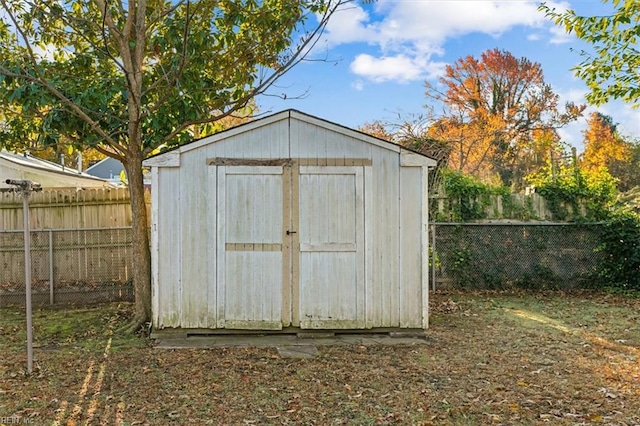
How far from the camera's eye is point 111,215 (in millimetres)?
8023

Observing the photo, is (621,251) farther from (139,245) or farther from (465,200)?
(139,245)

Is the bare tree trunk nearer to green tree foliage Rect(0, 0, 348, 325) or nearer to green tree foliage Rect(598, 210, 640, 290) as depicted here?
green tree foliage Rect(0, 0, 348, 325)

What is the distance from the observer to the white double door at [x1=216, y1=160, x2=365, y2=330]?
5535 mm

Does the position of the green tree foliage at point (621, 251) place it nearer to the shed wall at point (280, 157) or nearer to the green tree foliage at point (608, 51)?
the green tree foliage at point (608, 51)

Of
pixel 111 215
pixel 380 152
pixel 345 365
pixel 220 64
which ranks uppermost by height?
Answer: pixel 220 64

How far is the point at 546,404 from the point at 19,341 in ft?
17.7

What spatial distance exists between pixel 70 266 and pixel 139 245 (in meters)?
2.26

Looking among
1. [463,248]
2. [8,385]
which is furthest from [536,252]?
[8,385]

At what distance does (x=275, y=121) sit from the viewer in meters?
5.57

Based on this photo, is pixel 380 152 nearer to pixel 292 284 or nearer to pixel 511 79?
pixel 292 284

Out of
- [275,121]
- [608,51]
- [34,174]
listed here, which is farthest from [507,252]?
[34,174]

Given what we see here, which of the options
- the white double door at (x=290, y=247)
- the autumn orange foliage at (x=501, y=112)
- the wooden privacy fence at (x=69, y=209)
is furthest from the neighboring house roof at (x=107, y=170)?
the white double door at (x=290, y=247)

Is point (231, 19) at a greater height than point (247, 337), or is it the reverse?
point (231, 19)

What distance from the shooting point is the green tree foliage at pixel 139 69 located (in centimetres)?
574
